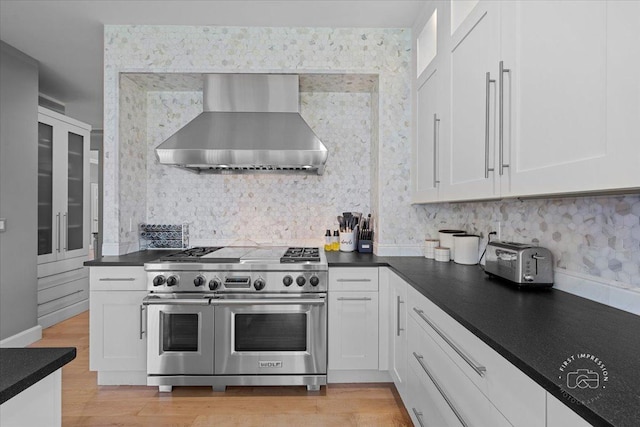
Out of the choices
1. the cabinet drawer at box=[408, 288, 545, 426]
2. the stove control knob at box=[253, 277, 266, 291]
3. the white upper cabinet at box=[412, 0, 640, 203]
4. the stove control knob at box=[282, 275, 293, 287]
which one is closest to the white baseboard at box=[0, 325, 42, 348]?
the stove control knob at box=[253, 277, 266, 291]

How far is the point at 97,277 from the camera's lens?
2.54 metres

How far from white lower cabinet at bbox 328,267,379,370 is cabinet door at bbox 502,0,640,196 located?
51.1 inches

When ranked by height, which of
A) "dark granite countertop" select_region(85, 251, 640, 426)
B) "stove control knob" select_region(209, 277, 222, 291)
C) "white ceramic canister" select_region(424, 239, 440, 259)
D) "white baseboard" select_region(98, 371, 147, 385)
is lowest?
"white baseboard" select_region(98, 371, 147, 385)

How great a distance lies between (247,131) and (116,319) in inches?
64.8

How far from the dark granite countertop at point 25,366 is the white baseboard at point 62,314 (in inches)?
149

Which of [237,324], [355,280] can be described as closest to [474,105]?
[355,280]

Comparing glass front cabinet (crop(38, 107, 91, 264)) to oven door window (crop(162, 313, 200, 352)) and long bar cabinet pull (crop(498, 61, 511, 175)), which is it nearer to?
oven door window (crop(162, 313, 200, 352))

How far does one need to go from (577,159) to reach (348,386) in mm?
2154

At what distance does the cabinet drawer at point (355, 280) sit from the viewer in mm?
2553

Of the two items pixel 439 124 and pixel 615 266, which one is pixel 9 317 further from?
pixel 615 266

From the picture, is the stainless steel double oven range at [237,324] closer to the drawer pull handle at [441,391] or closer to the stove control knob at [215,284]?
the stove control knob at [215,284]

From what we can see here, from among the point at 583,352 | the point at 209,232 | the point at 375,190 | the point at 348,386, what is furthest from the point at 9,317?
the point at 583,352

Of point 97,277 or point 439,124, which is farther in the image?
point 97,277

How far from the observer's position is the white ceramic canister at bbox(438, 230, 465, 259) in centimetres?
256
